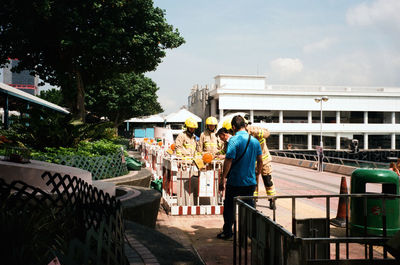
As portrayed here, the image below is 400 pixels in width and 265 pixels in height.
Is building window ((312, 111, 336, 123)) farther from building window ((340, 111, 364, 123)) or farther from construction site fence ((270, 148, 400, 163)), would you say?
construction site fence ((270, 148, 400, 163))

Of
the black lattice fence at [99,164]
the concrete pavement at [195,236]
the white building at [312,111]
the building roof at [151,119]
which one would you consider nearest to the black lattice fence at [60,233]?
the concrete pavement at [195,236]

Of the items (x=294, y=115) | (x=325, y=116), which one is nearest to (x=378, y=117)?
(x=325, y=116)

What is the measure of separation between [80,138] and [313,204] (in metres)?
5.88

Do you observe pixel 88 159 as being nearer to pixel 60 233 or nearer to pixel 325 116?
pixel 60 233

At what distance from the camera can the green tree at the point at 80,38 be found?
14.2 metres

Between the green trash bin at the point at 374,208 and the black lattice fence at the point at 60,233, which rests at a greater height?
the black lattice fence at the point at 60,233

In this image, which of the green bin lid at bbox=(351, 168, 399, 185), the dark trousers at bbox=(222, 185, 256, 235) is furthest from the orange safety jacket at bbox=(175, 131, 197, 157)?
the green bin lid at bbox=(351, 168, 399, 185)

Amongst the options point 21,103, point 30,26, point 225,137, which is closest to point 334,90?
point 21,103

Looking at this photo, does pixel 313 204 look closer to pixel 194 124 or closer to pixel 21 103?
pixel 194 124

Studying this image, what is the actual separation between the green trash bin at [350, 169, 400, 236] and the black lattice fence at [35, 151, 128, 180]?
4722 mm

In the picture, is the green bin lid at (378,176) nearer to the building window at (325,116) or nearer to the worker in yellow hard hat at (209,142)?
the worker in yellow hard hat at (209,142)

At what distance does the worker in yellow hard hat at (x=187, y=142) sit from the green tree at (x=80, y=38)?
7.38 meters

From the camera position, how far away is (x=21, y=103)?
76.6ft

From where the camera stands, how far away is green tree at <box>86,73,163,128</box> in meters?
43.7
